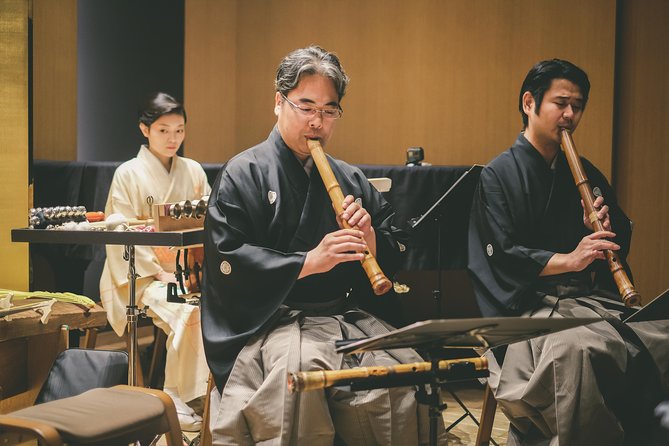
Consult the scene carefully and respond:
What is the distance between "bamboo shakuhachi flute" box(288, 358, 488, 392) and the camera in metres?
2.15

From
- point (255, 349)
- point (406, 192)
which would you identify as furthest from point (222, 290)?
point (406, 192)

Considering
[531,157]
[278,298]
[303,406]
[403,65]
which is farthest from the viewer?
[403,65]

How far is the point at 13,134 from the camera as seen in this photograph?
3.41 metres

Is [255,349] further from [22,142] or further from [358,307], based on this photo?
[22,142]

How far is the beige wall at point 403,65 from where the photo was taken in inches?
244

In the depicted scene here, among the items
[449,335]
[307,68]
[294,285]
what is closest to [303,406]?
[294,285]

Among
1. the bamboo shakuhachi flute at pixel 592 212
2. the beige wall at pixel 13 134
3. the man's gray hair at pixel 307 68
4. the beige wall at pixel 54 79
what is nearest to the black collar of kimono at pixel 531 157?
the bamboo shakuhachi flute at pixel 592 212

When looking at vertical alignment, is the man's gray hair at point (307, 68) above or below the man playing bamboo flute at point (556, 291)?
above

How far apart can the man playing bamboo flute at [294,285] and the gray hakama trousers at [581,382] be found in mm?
564

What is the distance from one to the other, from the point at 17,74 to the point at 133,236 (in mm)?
858

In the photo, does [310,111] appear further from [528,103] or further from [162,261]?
[162,261]

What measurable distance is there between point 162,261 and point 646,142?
12.0 feet

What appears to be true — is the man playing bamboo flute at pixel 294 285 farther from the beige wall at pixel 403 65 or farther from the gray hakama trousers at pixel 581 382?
the beige wall at pixel 403 65

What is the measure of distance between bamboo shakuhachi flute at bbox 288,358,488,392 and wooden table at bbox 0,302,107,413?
1.40 m
